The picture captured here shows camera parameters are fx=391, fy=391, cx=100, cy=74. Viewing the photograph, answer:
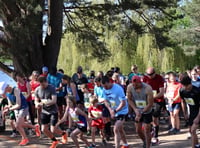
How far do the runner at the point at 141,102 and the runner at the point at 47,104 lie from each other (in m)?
2.00

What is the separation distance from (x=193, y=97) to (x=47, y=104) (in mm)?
3478

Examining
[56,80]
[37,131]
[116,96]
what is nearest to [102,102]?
[116,96]

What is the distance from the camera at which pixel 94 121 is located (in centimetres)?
1054

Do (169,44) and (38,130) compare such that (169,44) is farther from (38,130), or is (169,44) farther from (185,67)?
(185,67)

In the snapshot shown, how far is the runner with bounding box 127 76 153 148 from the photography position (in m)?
8.45

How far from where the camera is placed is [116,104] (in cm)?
905

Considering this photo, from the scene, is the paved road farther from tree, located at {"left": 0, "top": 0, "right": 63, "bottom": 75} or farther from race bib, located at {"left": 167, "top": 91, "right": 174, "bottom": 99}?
tree, located at {"left": 0, "top": 0, "right": 63, "bottom": 75}

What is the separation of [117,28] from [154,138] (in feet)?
30.1

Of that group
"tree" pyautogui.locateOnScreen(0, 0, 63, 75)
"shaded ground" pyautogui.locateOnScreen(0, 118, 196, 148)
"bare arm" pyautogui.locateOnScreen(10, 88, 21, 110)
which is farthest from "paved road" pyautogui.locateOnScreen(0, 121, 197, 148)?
"tree" pyautogui.locateOnScreen(0, 0, 63, 75)

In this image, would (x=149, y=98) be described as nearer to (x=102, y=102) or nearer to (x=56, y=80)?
(x=102, y=102)

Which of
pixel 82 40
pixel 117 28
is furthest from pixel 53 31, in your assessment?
pixel 117 28

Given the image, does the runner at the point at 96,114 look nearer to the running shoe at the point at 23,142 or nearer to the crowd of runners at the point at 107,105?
the crowd of runners at the point at 107,105

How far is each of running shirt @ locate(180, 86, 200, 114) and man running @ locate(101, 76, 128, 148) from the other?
1.36m

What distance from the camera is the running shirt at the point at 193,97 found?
27.0 feet
